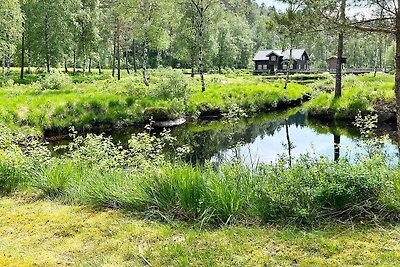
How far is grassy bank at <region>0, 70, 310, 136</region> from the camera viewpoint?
1747cm

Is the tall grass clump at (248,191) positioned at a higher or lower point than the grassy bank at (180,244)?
higher

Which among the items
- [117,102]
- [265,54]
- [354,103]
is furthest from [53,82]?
[265,54]

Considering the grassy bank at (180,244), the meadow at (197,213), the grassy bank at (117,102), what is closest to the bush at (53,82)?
the grassy bank at (117,102)

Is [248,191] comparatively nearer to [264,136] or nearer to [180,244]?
[180,244]

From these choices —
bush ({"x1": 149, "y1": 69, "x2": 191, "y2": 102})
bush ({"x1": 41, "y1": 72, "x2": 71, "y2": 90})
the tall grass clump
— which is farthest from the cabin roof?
the tall grass clump

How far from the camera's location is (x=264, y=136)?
1808 centimetres

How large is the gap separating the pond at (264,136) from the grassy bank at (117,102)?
1.20 metres

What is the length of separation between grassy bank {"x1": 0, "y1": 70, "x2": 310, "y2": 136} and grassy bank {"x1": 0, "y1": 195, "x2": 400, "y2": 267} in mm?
12511

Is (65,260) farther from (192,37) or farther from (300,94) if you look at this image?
(192,37)

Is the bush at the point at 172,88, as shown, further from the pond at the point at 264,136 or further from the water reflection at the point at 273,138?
the water reflection at the point at 273,138

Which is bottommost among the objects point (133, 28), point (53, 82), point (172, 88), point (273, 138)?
point (273, 138)

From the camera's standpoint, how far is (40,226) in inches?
203

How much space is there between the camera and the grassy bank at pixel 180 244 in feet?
13.1

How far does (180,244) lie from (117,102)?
1735 cm
